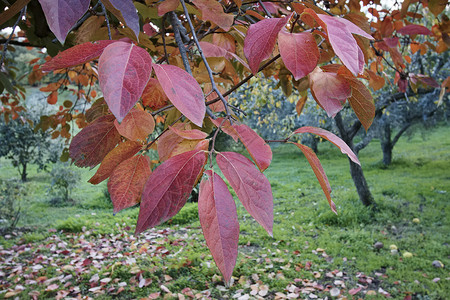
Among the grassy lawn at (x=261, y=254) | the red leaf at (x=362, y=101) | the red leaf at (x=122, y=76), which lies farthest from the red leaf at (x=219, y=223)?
the grassy lawn at (x=261, y=254)

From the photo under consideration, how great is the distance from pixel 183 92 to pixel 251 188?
134 mm

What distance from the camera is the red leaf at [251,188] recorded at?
0.36 m

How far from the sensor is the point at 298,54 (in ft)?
1.34

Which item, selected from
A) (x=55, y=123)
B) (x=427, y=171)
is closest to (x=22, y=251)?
(x=55, y=123)

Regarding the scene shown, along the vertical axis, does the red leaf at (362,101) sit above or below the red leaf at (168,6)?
below

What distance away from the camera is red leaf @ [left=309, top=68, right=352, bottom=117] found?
0.45m

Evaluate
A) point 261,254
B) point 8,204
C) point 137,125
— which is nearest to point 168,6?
point 137,125

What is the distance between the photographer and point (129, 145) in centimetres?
51

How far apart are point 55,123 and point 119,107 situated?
7.24 ft

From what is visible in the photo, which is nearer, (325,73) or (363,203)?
(325,73)

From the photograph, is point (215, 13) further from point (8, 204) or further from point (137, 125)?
point (8, 204)

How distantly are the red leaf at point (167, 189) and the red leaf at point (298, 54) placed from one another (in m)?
0.16

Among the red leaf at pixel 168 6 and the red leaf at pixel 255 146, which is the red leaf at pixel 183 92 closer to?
the red leaf at pixel 255 146

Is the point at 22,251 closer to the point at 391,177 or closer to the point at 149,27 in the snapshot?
the point at 149,27
